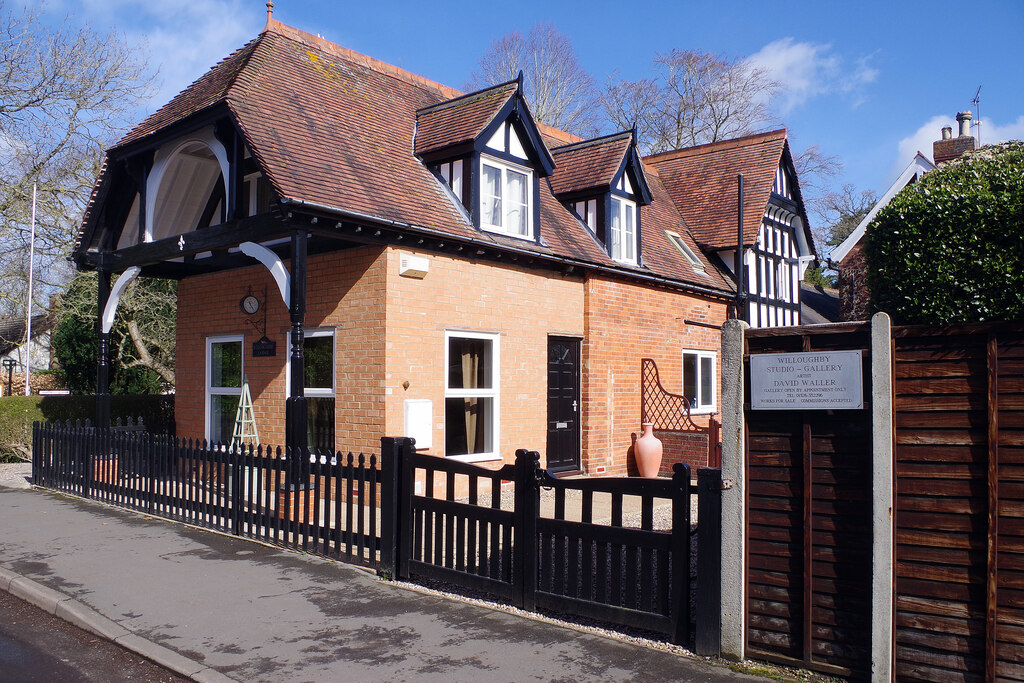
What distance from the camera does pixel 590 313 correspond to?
13.4 meters

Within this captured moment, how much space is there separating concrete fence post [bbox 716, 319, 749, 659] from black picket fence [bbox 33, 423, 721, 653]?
0.07 m

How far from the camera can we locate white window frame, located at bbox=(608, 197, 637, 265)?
14531 millimetres

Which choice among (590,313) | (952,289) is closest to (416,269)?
(590,313)

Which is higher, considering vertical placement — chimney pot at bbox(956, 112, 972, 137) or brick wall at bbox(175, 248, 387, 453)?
chimney pot at bbox(956, 112, 972, 137)

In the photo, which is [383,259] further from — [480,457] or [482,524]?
[482,524]

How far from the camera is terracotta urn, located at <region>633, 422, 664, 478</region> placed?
Answer: 13438 millimetres

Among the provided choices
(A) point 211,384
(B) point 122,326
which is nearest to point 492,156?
(A) point 211,384

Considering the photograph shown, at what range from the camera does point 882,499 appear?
4441 mm

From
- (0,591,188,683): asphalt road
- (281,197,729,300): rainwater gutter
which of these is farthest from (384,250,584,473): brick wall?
(0,591,188,683): asphalt road

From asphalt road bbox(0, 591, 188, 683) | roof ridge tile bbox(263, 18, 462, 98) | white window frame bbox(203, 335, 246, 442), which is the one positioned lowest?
asphalt road bbox(0, 591, 188, 683)

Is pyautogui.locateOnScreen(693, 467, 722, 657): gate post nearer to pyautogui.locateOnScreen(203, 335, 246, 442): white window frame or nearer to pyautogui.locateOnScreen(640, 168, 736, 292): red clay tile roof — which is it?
pyautogui.locateOnScreen(203, 335, 246, 442): white window frame

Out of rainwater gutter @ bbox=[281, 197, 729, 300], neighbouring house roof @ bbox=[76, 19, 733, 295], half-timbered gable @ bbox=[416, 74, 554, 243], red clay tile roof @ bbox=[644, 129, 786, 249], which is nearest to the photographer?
rainwater gutter @ bbox=[281, 197, 729, 300]

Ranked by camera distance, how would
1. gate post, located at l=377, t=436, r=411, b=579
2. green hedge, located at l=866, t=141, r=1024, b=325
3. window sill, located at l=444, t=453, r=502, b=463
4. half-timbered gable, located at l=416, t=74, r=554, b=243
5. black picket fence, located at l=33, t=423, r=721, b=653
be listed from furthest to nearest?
half-timbered gable, located at l=416, t=74, r=554, b=243, window sill, located at l=444, t=453, r=502, b=463, gate post, located at l=377, t=436, r=411, b=579, black picket fence, located at l=33, t=423, r=721, b=653, green hedge, located at l=866, t=141, r=1024, b=325

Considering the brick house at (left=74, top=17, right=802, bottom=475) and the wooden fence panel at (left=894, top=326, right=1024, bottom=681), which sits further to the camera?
the brick house at (left=74, top=17, right=802, bottom=475)
